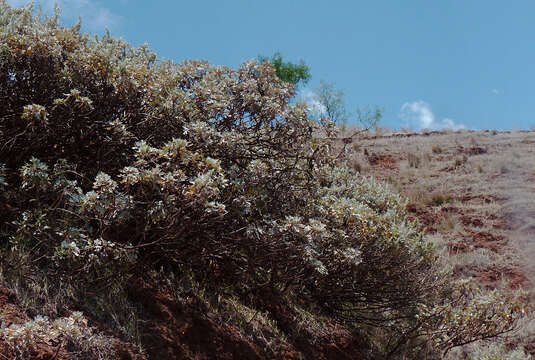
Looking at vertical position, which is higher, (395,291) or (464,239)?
(464,239)

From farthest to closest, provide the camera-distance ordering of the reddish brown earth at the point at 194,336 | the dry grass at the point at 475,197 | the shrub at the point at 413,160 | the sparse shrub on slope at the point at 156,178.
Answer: the shrub at the point at 413,160, the dry grass at the point at 475,197, the reddish brown earth at the point at 194,336, the sparse shrub on slope at the point at 156,178

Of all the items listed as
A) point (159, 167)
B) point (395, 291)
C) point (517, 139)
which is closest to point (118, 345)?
point (159, 167)

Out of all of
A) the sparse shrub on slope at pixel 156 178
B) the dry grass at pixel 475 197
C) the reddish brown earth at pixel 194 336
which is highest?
the dry grass at pixel 475 197

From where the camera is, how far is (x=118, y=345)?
143 inches

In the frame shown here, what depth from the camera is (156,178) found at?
3.57m

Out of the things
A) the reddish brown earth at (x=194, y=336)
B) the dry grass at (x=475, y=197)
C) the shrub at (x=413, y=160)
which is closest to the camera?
the reddish brown earth at (x=194, y=336)

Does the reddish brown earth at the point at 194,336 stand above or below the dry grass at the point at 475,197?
below

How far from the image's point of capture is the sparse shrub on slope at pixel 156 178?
12.2ft

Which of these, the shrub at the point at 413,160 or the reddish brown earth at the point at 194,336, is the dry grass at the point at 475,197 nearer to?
the shrub at the point at 413,160

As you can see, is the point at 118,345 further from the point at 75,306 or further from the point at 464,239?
the point at 464,239

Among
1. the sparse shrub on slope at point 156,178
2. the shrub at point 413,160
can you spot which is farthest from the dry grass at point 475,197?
the sparse shrub on slope at point 156,178

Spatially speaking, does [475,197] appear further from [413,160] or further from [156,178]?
[156,178]

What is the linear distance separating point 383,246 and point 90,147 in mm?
3438

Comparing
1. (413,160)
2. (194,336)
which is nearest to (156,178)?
(194,336)
